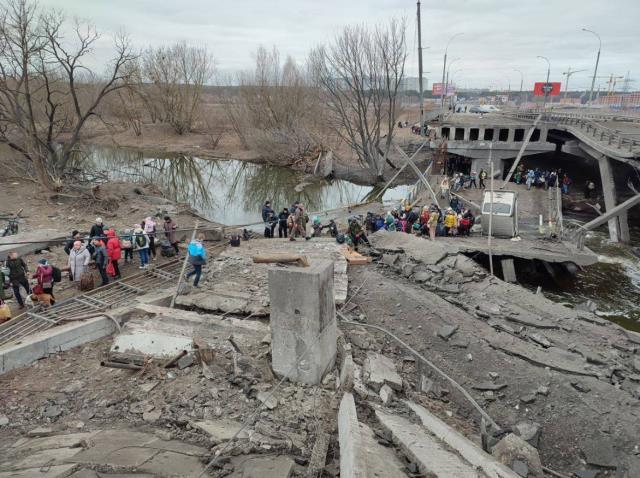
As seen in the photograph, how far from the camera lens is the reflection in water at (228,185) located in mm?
29859

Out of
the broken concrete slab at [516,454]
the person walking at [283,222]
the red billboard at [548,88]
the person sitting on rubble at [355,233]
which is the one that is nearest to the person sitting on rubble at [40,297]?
the person walking at [283,222]

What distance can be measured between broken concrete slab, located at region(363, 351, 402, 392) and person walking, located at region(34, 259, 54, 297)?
743cm

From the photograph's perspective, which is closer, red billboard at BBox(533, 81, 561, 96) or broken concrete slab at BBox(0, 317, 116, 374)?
broken concrete slab at BBox(0, 317, 116, 374)

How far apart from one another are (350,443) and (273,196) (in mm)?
29706

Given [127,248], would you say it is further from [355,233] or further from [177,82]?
[177,82]

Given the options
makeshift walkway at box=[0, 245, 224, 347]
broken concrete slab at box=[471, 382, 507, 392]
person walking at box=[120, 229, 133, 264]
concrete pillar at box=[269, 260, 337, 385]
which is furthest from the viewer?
person walking at box=[120, 229, 133, 264]

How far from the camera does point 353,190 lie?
36531 millimetres

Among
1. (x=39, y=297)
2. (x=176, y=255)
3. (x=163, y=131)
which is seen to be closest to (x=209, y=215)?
(x=176, y=255)

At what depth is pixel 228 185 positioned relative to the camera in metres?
37.6

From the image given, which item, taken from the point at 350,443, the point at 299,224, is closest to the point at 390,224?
the point at 299,224

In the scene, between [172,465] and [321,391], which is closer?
[172,465]

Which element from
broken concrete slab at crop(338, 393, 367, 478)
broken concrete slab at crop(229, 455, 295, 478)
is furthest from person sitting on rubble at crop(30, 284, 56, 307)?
broken concrete slab at crop(338, 393, 367, 478)

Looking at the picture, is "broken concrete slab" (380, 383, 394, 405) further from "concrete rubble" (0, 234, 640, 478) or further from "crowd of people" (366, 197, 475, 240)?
"crowd of people" (366, 197, 475, 240)

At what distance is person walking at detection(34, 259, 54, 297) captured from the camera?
391 inches
